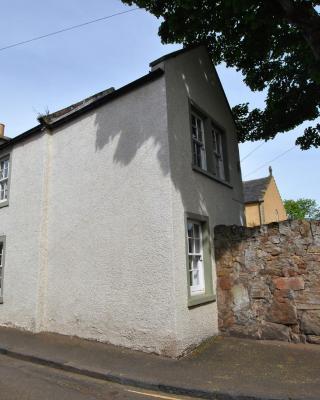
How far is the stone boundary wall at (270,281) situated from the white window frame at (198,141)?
1.92m

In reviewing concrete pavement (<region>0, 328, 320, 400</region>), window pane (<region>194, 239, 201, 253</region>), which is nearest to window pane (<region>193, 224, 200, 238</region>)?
window pane (<region>194, 239, 201, 253</region>)

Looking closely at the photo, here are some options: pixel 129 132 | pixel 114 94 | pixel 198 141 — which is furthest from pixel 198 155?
pixel 114 94

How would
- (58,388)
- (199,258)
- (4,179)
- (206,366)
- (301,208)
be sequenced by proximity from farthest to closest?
(301,208) < (4,179) < (199,258) < (206,366) < (58,388)

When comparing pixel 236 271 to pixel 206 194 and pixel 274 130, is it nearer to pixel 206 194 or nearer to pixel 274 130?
pixel 206 194

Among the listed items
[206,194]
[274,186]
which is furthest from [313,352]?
[274,186]

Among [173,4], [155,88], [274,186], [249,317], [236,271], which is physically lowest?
[249,317]

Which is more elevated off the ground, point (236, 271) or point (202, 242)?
point (202, 242)

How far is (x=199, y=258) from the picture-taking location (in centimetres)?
839

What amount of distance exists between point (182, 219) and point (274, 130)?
6099 mm

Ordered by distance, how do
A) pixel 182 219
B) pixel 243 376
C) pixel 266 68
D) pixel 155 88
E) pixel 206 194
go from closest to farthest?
pixel 243 376, pixel 182 219, pixel 155 88, pixel 206 194, pixel 266 68

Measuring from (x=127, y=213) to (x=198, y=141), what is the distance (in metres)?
2.96

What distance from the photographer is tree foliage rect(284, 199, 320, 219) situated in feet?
187

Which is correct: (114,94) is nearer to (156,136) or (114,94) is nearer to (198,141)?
(156,136)

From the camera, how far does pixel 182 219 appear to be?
7516 mm
